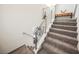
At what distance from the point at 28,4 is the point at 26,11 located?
0.29 feet

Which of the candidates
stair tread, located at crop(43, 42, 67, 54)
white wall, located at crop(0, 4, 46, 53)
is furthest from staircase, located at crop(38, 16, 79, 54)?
white wall, located at crop(0, 4, 46, 53)

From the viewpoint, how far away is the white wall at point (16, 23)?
3.51 feet

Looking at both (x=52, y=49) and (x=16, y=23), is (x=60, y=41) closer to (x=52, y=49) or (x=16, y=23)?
(x=52, y=49)

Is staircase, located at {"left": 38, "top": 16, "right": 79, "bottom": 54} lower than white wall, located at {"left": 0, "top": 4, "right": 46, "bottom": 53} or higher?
lower

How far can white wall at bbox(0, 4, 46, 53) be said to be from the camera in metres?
1.07

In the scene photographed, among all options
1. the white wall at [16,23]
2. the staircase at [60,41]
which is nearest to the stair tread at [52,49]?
the staircase at [60,41]

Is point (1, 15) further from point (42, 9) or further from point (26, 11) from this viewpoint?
point (42, 9)

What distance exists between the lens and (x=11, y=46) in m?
1.09

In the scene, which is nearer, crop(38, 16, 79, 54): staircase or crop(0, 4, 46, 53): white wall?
crop(0, 4, 46, 53): white wall

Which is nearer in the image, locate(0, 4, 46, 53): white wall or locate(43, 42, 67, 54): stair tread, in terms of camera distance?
locate(0, 4, 46, 53): white wall

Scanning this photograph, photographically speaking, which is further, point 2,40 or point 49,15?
point 49,15

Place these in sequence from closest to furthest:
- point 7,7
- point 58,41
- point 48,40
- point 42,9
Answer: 1. point 7,7
2. point 42,9
3. point 58,41
4. point 48,40

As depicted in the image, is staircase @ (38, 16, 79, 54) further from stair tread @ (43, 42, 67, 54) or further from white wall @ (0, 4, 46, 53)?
white wall @ (0, 4, 46, 53)

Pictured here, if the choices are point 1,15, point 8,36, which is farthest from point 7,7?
point 8,36
